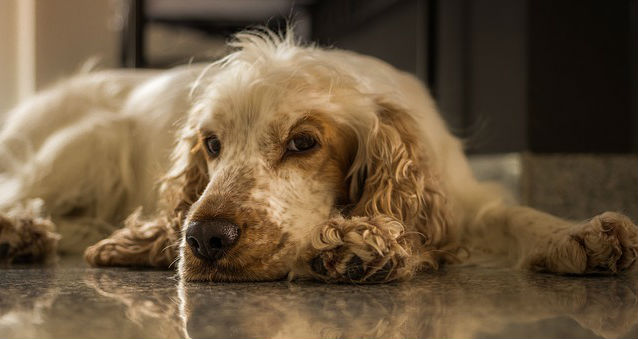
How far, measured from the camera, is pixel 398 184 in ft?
8.09

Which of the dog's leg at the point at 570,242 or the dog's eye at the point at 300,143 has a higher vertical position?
the dog's eye at the point at 300,143

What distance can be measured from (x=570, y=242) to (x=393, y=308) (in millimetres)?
A: 789

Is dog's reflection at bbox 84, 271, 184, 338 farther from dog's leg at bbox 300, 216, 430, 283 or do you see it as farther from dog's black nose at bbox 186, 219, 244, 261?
dog's leg at bbox 300, 216, 430, 283

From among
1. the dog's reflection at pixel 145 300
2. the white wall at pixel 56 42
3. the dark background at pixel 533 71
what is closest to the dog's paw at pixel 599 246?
the dog's reflection at pixel 145 300

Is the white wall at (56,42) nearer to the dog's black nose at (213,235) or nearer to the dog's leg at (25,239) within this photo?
the dog's leg at (25,239)

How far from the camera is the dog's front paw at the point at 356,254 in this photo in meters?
2.12

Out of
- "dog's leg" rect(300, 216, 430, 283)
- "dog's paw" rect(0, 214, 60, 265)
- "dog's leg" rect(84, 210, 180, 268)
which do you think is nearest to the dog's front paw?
"dog's leg" rect(300, 216, 430, 283)

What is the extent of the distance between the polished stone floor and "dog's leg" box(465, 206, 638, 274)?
55 millimetres

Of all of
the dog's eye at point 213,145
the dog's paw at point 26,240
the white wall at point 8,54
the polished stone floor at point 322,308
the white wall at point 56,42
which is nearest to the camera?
the polished stone floor at point 322,308

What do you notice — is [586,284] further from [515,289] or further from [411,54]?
[411,54]

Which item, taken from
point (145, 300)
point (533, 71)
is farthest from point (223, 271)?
point (533, 71)

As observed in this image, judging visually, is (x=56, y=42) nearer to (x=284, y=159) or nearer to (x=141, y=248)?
(x=141, y=248)

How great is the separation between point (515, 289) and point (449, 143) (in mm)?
1198

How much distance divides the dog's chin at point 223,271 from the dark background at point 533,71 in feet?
7.82
